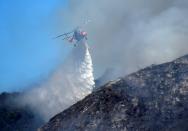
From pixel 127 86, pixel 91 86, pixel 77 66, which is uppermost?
pixel 77 66

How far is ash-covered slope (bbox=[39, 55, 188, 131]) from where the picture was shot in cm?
7625

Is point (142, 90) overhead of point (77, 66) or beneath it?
beneath

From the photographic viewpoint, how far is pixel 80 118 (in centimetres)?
8150

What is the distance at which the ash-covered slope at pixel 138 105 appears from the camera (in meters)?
76.2

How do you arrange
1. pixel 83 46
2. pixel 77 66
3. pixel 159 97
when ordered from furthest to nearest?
1. pixel 77 66
2. pixel 83 46
3. pixel 159 97

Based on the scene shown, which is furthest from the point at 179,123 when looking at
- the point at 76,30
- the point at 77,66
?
the point at 77,66

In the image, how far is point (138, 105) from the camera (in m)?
80.0

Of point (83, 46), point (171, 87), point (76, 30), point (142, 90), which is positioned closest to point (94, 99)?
point (142, 90)

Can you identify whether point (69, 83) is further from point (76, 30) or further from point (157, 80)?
point (157, 80)

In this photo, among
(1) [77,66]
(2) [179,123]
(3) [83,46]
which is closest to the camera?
(2) [179,123]

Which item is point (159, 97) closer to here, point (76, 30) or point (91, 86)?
point (76, 30)

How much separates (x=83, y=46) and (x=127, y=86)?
89.3m

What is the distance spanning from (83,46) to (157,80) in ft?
295

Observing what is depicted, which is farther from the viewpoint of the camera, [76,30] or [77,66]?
[77,66]
